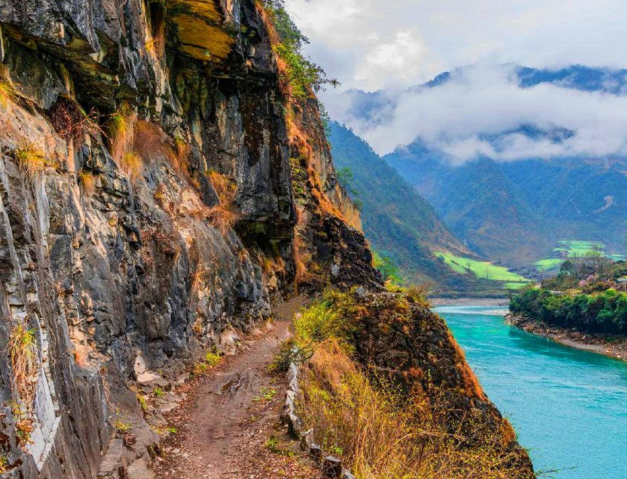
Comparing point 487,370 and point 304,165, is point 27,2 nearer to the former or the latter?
point 304,165

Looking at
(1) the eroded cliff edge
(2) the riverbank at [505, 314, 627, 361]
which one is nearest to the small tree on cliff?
(1) the eroded cliff edge

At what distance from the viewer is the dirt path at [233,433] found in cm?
805

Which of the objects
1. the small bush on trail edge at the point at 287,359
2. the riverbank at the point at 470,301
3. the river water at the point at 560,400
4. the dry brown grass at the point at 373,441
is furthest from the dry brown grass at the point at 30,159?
the riverbank at the point at 470,301

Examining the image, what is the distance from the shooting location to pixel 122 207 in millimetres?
11141

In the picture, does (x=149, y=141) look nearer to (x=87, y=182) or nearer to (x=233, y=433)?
(x=87, y=182)

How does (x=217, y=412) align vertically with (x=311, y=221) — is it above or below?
below

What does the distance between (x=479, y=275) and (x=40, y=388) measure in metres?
182

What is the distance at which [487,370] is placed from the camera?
43156 mm

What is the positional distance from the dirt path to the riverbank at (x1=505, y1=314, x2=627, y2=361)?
183ft

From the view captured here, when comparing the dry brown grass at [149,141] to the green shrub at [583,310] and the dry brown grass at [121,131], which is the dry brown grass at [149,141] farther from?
the green shrub at [583,310]

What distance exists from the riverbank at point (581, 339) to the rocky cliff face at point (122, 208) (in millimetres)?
51484

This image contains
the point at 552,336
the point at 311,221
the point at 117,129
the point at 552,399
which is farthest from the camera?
the point at 552,336

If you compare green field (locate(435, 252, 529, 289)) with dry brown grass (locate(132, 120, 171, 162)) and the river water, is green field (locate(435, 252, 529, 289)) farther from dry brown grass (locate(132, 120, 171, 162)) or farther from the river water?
dry brown grass (locate(132, 120, 171, 162))

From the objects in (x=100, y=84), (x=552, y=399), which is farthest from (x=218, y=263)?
(x=552, y=399)
